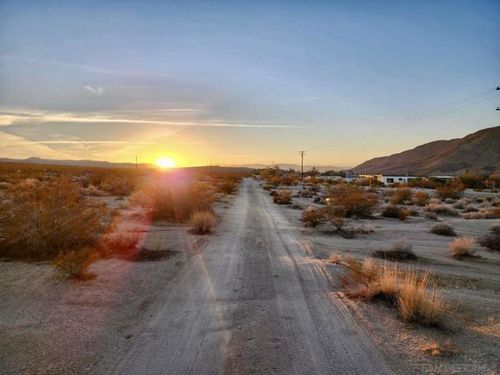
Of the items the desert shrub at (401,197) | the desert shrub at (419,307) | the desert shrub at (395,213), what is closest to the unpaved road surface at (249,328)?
the desert shrub at (419,307)

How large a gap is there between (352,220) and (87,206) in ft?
52.8

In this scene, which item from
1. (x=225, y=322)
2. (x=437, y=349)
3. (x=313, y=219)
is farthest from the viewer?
(x=313, y=219)

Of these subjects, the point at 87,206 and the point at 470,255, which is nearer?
the point at 87,206

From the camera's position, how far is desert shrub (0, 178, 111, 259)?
11070mm

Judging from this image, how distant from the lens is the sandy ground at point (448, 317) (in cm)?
554

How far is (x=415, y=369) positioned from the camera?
531 cm

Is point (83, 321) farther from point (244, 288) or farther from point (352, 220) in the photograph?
point (352, 220)

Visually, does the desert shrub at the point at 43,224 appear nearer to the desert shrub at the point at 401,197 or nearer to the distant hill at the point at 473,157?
the desert shrub at the point at 401,197

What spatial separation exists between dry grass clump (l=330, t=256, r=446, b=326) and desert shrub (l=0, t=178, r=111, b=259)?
7.70 meters

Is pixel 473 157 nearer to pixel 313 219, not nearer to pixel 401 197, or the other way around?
pixel 401 197

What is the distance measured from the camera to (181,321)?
22.4 feet

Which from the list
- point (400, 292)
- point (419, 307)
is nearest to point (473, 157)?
point (400, 292)

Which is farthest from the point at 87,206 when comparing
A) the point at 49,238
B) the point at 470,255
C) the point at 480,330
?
the point at 470,255

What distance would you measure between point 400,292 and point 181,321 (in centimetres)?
408
